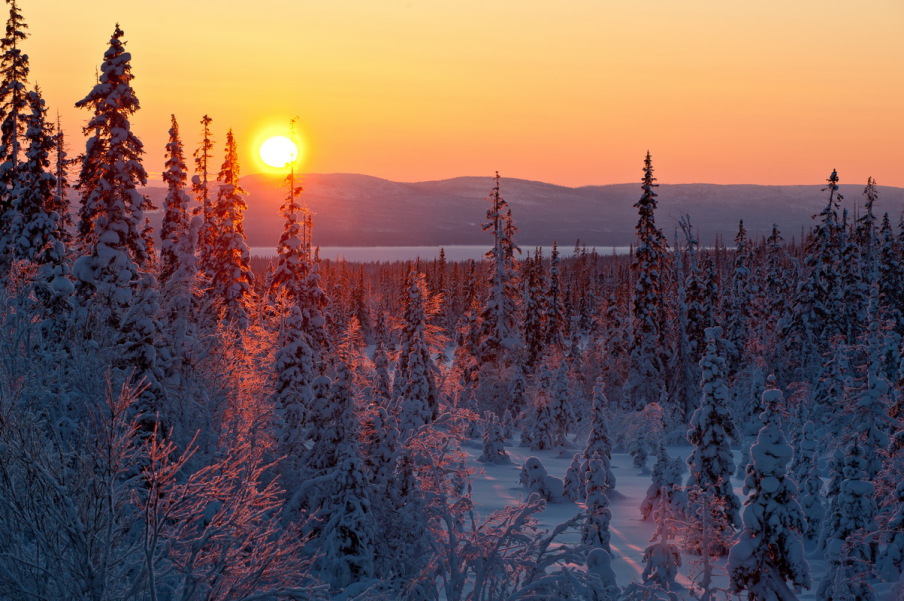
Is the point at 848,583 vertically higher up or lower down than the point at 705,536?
lower down

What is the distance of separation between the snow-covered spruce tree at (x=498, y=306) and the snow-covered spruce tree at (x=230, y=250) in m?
16.8

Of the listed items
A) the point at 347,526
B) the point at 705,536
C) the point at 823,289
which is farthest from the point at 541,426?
the point at 705,536

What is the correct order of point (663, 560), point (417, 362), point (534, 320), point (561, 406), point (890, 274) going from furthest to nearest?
point (534, 320), point (890, 274), point (561, 406), point (417, 362), point (663, 560)

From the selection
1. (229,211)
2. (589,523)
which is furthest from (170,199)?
(589,523)

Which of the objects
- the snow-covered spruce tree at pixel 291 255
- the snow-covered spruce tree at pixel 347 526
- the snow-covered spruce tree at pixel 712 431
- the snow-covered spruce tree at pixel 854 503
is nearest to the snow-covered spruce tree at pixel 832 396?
the snow-covered spruce tree at pixel 854 503

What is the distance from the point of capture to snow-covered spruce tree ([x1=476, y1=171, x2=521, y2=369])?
49.0 meters

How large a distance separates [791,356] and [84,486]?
55500 millimetres

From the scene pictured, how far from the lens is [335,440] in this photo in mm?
20609

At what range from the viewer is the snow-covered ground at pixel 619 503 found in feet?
80.7

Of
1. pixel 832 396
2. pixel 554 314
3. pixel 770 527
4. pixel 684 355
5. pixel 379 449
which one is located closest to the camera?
pixel 770 527

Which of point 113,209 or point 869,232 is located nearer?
point 113,209

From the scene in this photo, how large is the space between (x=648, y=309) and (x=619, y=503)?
17.3 metres

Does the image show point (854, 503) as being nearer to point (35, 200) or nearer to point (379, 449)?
point (379, 449)

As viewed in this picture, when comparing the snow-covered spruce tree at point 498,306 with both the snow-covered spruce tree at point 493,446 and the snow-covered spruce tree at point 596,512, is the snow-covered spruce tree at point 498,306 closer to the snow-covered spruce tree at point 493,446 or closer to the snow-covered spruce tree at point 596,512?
the snow-covered spruce tree at point 493,446
